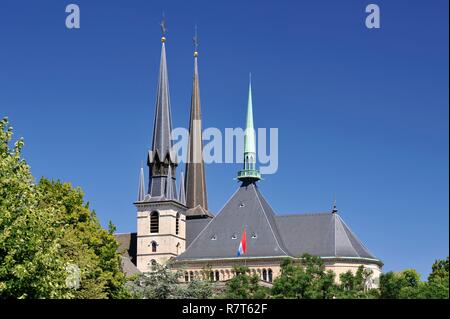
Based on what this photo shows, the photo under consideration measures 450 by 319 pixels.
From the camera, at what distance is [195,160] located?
405ft

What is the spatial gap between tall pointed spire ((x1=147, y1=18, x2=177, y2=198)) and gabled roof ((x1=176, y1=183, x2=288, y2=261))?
742 centimetres

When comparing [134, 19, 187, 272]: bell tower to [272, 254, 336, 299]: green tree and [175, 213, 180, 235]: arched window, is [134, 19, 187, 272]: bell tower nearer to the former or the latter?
[175, 213, 180, 235]: arched window

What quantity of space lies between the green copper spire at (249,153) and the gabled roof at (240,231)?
105cm

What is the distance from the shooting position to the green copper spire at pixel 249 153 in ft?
349

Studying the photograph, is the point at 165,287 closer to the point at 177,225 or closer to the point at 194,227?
the point at 177,225

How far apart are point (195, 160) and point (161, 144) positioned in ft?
54.4

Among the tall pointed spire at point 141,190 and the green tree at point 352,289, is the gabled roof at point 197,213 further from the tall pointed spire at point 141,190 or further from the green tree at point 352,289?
the green tree at point 352,289

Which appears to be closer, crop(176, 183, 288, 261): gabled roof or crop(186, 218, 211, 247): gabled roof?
crop(176, 183, 288, 261): gabled roof

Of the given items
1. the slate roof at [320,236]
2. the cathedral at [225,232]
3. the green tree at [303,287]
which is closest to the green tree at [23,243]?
the green tree at [303,287]

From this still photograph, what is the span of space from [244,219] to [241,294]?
1967 inches

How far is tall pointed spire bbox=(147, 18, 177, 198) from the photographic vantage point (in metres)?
106

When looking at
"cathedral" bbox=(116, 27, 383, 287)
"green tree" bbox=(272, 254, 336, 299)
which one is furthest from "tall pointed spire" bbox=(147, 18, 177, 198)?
"green tree" bbox=(272, 254, 336, 299)
